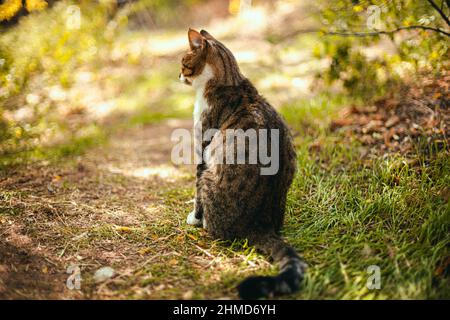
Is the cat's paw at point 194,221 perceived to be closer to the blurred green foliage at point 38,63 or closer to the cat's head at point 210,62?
the cat's head at point 210,62

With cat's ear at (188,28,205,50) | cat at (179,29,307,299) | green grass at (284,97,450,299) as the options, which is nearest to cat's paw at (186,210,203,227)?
cat at (179,29,307,299)

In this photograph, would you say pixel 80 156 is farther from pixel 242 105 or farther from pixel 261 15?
pixel 261 15

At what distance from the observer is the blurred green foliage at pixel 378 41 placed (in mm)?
3483

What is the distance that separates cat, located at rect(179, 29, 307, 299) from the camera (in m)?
2.57

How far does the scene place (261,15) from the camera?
448 inches

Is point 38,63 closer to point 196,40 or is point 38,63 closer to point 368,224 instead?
point 196,40

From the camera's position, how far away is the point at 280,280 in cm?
205

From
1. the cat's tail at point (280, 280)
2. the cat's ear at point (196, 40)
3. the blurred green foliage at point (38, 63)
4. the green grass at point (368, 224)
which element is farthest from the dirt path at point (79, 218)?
the cat's ear at point (196, 40)

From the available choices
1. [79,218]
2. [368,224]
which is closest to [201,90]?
[79,218]

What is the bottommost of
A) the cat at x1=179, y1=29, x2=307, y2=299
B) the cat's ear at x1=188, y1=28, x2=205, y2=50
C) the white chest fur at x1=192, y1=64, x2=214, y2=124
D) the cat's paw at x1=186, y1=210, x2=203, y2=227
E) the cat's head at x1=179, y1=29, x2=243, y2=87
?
the cat's paw at x1=186, y1=210, x2=203, y2=227

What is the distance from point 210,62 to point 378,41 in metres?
2.05

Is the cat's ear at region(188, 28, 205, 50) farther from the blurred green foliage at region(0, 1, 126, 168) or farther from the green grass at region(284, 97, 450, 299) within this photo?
the blurred green foliage at region(0, 1, 126, 168)

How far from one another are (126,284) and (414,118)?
10.6ft
